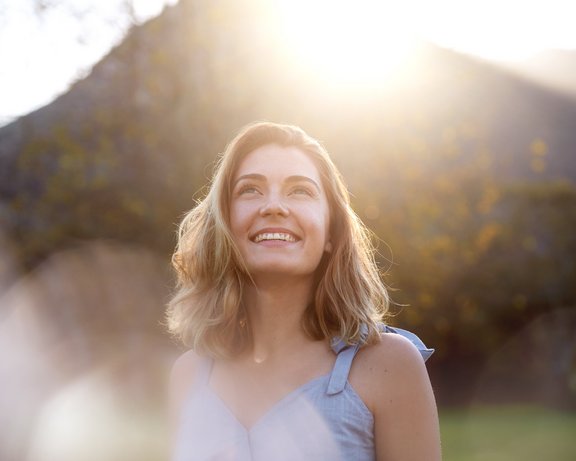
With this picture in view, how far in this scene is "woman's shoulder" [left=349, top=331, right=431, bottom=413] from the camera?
222 centimetres

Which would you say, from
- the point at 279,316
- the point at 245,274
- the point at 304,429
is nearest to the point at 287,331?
the point at 279,316

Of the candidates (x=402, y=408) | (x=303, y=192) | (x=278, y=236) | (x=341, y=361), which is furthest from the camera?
(x=303, y=192)

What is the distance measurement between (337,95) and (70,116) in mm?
3679

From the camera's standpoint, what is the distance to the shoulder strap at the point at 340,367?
2.26m

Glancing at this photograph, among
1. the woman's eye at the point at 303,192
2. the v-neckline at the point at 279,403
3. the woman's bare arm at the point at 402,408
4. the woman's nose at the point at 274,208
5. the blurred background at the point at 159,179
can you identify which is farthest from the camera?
the blurred background at the point at 159,179

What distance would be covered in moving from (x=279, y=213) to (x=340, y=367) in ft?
1.55

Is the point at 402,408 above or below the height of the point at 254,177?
below

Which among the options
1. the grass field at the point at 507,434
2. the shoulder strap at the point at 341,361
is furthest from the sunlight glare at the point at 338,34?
the shoulder strap at the point at 341,361

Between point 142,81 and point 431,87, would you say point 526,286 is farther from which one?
point 142,81

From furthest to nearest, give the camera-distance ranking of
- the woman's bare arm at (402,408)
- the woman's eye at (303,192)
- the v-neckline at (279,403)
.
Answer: the woman's eye at (303,192)
the v-neckline at (279,403)
the woman's bare arm at (402,408)

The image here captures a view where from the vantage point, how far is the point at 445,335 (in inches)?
595

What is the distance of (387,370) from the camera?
225 cm

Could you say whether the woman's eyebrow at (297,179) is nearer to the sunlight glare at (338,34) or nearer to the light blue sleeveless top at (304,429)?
the light blue sleeveless top at (304,429)

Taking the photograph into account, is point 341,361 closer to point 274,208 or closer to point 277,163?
point 274,208
